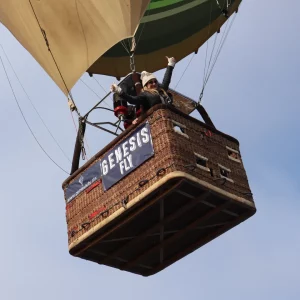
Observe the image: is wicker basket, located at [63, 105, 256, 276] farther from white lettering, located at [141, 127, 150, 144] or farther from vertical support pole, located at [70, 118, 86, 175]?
vertical support pole, located at [70, 118, 86, 175]

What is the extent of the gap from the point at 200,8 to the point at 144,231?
438 centimetres

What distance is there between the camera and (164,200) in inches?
399

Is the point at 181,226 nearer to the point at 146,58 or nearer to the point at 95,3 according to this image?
the point at 95,3

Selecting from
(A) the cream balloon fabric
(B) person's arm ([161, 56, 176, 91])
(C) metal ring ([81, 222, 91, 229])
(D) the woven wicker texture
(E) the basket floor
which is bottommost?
(E) the basket floor

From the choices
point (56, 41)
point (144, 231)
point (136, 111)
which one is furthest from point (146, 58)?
point (144, 231)

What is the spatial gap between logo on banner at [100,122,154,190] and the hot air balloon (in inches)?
0.4

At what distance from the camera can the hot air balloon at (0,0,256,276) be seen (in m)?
10.2

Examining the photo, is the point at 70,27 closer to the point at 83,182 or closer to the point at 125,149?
the point at 83,182

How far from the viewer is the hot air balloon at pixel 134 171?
10172mm

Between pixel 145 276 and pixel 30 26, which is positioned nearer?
pixel 145 276

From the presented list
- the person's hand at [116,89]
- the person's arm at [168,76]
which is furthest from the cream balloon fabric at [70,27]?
the person's hand at [116,89]

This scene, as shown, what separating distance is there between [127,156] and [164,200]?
73 cm

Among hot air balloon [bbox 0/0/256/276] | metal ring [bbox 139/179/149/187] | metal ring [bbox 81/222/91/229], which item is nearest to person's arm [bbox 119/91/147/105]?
hot air balloon [bbox 0/0/256/276]

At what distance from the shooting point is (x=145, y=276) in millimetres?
11609
